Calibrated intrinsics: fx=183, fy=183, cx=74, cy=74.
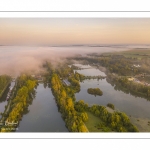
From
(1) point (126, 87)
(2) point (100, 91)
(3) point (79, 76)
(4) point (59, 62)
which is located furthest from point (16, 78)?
(1) point (126, 87)

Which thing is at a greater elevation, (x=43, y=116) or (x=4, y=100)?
(x=4, y=100)

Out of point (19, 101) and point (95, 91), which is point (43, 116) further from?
point (95, 91)

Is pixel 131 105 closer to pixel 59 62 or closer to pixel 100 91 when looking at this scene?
pixel 100 91

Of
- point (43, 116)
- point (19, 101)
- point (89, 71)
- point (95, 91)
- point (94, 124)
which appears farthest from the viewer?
point (89, 71)

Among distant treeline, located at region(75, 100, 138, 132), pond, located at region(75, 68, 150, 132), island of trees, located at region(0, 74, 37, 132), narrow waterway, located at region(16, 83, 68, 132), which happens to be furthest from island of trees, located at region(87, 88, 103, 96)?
island of trees, located at region(0, 74, 37, 132)

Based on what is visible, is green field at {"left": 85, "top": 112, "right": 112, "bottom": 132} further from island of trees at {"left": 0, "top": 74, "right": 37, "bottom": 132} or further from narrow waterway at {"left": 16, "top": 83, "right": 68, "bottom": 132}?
island of trees at {"left": 0, "top": 74, "right": 37, "bottom": 132}

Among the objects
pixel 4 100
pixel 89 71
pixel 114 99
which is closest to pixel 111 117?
pixel 114 99

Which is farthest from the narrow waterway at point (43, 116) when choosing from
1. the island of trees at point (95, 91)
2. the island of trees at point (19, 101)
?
the island of trees at point (95, 91)

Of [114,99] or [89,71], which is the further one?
[89,71]
